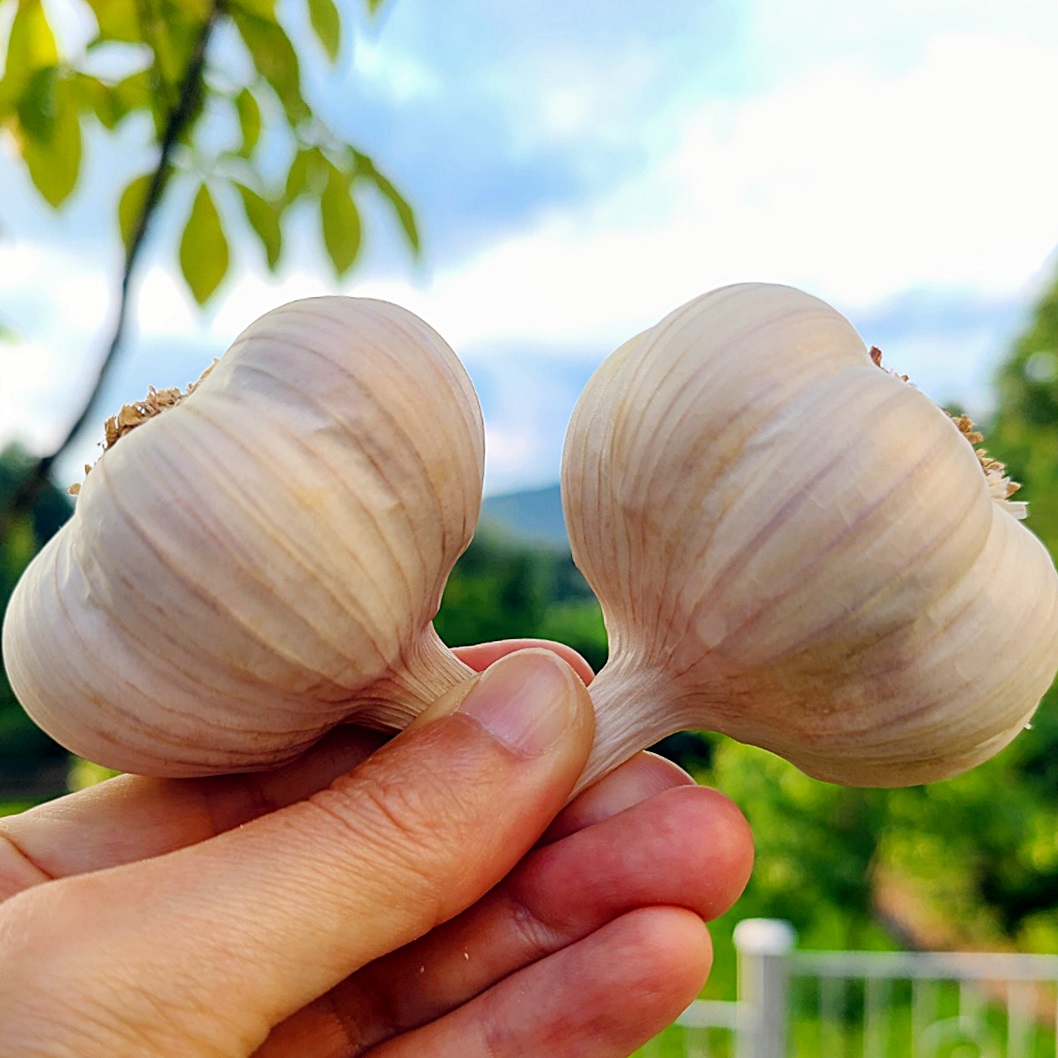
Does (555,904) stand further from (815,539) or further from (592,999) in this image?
(815,539)

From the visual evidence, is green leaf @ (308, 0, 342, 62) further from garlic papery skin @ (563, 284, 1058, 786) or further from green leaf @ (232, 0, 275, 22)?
garlic papery skin @ (563, 284, 1058, 786)

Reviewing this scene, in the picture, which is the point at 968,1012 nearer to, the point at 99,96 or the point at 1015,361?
the point at 99,96

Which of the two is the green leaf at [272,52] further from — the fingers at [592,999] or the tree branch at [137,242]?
the fingers at [592,999]

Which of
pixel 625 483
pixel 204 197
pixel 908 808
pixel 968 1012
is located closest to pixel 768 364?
pixel 625 483

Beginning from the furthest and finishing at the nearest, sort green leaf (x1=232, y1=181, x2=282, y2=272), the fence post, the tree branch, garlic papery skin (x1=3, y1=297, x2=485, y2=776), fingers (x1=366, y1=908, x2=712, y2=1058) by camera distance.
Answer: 1. the fence post
2. green leaf (x1=232, y1=181, x2=282, y2=272)
3. the tree branch
4. fingers (x1=366, y1=908, x2=712, y2=1058)
5. garlic papery skin (x1=3, y1=297, x2=485, y2=776)

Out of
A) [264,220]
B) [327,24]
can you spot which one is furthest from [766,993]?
[327,24]

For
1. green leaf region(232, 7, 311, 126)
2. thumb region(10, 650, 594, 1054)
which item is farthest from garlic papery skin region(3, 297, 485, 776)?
green leaf region(232, 7, 311, 126)
